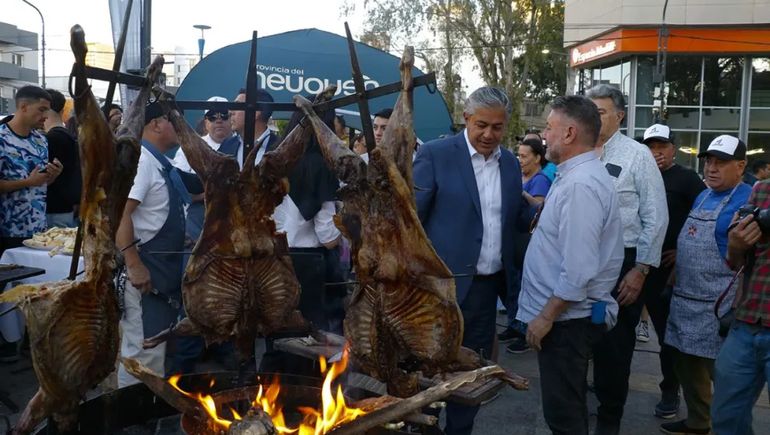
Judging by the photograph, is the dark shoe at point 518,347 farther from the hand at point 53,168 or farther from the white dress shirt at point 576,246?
the hand at point 53,168

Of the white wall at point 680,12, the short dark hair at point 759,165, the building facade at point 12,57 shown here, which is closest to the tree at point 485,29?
the white wall at point 680,12

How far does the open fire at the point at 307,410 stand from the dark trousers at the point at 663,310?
285 cm

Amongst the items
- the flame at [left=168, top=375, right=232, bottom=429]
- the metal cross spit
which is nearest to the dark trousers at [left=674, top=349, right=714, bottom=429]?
the metal cross spit

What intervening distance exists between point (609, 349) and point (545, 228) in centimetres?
137

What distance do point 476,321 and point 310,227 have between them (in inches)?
52.1

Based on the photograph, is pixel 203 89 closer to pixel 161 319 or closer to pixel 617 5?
pixel 161 319

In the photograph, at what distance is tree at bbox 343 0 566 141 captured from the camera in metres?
30.7

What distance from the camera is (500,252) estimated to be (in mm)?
3668

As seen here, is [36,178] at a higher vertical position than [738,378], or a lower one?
higher

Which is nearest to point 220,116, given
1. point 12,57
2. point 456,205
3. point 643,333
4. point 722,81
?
point 456,205

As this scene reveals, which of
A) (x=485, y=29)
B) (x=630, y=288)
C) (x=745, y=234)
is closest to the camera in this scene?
(x=745, y=234)

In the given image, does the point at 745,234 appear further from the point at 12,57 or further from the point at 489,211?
the point at 12,57

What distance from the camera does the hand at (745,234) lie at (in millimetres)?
3338

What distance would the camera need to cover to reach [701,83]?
22.2m
